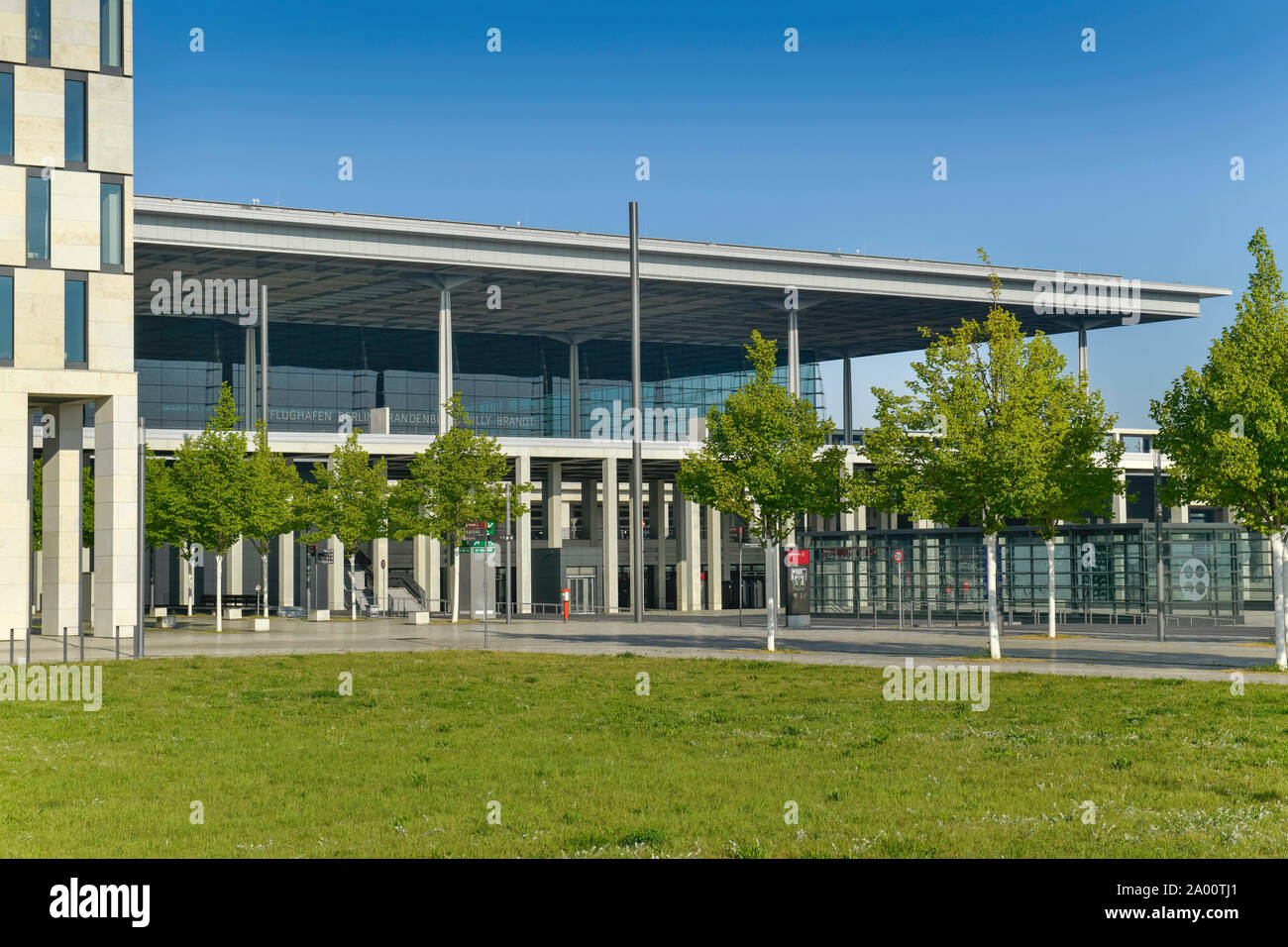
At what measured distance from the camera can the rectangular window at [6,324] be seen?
1555 inches

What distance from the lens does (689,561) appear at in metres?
73.6

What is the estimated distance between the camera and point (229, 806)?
477 inches

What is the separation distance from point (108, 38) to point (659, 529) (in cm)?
4336

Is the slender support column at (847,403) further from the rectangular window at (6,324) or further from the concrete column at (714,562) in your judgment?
the rectangular window at (6,324)

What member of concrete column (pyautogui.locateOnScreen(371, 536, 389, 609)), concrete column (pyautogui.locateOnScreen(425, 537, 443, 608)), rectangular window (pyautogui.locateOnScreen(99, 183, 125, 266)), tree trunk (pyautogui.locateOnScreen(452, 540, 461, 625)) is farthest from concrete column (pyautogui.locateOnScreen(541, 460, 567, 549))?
rectangular window (pyautogui.locateOnScreen(99, 183, 125, 266))

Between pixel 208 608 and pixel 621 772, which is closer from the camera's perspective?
pixel 621 772

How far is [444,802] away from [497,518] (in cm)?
4591

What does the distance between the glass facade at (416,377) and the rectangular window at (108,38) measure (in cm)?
3786

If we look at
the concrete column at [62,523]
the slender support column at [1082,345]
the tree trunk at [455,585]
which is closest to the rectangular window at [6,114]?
the concrete column at [62,523]

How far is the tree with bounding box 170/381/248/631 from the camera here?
1983 inches

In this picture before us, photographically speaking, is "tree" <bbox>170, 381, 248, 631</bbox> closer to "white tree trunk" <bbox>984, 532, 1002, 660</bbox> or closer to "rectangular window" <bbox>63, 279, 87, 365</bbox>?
"rectangular window" <bbox>63, 279, 87, 365</bbox>

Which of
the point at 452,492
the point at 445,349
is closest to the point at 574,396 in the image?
the point at 445,349
